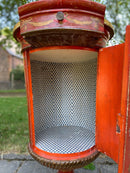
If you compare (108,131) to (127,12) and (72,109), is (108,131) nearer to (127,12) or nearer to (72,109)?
(72,109)

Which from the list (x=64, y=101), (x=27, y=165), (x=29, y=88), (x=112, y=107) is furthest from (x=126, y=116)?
(x=27, y=165)

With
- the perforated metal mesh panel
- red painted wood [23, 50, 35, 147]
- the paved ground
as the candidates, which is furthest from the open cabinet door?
the paved ground

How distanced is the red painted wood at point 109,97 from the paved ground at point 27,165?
120cm

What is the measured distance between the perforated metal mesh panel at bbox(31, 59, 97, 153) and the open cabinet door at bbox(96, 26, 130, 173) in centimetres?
54

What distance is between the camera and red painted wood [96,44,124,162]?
4.12 feet

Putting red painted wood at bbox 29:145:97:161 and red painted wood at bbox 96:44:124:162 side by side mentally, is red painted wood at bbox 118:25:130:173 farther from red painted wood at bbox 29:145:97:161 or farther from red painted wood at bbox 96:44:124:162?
red painted wood at bbox 29:145:97:161

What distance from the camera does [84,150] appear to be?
159cm

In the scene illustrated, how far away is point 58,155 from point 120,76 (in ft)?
3.38

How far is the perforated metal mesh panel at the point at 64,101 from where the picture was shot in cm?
205

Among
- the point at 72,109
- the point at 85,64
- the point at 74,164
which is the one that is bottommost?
the point at 74,164

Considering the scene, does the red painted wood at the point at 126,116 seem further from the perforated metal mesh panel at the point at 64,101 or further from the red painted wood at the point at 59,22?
the perforated metal mesh panel at the point at 64,101

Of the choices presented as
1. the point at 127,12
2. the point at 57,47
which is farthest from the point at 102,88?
the point at 127,12

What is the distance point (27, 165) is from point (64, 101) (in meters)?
1.30

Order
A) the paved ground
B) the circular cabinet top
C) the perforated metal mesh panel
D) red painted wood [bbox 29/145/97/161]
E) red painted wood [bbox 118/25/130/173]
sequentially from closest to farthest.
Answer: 1. red painted wood [bbox 118/25/130/173]
2. the circular cabinet top
3. red painted wood [bbox 29/145/97/161]
4. the perforated metal mesh panel
5. the paved ground
